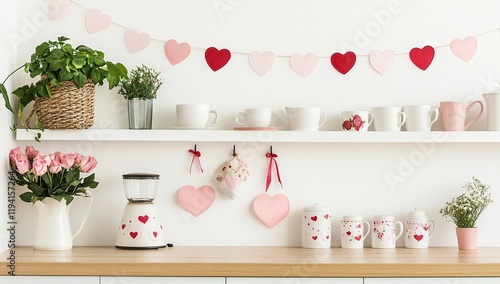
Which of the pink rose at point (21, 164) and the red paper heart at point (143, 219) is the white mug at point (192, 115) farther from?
the pink rose at point (21, 164)

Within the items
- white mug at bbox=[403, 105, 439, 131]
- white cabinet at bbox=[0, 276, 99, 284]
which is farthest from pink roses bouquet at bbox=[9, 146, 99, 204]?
white mug at bbox=[403, 105, 439, 131]

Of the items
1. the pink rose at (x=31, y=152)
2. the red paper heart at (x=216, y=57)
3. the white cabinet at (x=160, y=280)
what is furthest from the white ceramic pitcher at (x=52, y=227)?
the red paper heart at (x=216, y=57)

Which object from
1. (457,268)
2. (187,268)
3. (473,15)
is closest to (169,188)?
(187,268)

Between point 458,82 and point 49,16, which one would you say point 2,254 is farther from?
point 458,82

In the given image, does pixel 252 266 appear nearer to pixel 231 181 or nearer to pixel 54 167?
pixel 231 181

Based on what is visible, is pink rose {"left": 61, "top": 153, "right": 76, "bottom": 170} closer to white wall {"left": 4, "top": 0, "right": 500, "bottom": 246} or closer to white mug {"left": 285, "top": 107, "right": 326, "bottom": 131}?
white wall {"left": 4, "top": 0, "right": 500, "bottom": 246}

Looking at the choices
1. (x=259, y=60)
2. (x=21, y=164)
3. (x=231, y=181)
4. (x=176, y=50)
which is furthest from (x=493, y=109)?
(x=21, y=164)

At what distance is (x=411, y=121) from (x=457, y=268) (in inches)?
26.0

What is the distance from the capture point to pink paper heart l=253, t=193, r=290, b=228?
290 cm

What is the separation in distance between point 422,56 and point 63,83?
1404mm

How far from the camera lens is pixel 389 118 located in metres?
2.84

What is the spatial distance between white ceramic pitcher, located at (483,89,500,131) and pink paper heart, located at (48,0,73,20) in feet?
5.50

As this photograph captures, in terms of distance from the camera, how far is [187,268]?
94.6 inches

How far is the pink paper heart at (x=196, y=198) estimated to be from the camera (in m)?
2.90
